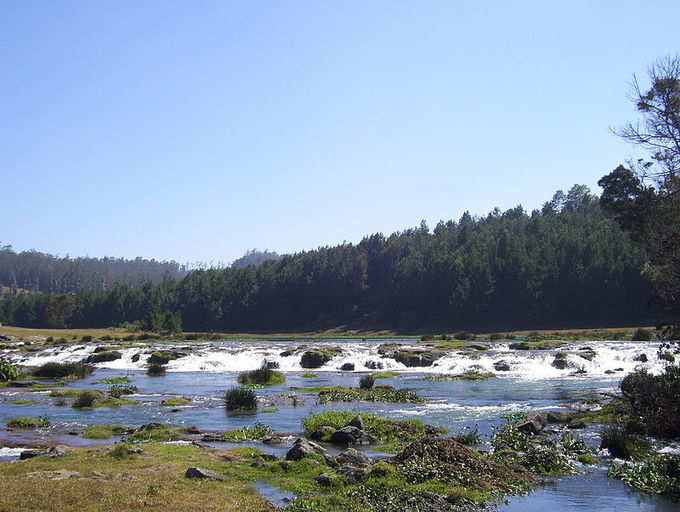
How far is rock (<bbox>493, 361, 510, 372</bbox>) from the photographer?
56.0 meters

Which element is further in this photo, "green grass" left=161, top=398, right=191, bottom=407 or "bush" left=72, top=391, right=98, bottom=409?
Result: "green grass" left=161, top=398, right=191, bottom=407

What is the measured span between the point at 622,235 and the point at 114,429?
12046 centimetres

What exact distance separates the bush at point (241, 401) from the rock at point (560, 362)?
30.8 metres

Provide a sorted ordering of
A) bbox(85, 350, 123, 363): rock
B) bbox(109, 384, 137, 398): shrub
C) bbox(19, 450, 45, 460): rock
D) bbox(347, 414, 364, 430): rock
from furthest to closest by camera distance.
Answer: bbox(85, 350, 123, 363): rock < bbox(109, 384, 137, 398): shrub < bbox(347, 414, 364, 430): rock < bbox(19, 450, 45, 460): rock

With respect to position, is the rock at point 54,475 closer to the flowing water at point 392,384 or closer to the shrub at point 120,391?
the flowing water at point 392,384

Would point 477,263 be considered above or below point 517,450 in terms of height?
above

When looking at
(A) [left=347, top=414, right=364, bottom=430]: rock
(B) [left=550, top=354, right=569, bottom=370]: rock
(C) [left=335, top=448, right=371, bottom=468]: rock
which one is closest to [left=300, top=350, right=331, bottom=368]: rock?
(B) [left=550, top=354, right=569, bottom=370]: rock

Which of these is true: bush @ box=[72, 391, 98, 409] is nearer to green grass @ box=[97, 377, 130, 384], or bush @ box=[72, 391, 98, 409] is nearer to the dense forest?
green grass @ box=[97, 377, 130, 384]

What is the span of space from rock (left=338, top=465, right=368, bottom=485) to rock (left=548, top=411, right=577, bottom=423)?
13651 millimetres

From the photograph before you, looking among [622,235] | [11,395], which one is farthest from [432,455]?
[622,235]

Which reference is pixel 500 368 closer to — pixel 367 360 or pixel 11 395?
pixel 367 360

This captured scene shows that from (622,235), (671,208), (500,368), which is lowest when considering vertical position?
(500,368)

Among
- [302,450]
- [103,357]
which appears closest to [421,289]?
[103,357]

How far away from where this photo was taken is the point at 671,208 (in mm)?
25844
